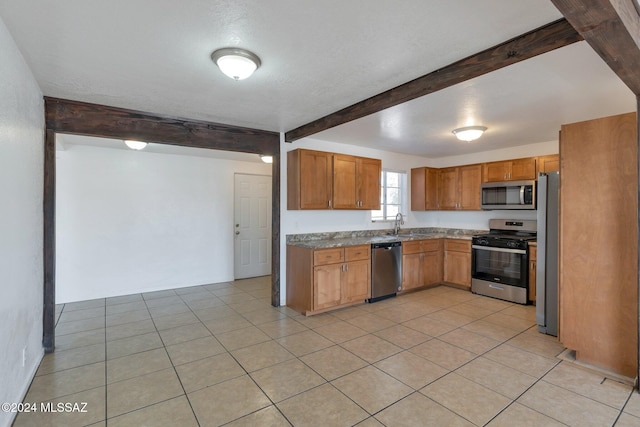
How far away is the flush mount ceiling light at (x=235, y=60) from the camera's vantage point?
2.10 meters

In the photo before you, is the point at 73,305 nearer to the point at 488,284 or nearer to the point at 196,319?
the point at 196,319

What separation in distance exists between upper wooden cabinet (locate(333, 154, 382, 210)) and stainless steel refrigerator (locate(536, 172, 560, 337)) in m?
2.26

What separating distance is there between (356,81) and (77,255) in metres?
4.77

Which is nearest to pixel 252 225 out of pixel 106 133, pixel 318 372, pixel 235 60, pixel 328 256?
pixel 328 256

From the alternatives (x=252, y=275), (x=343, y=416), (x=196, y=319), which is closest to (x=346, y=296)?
(x=196, y=319)

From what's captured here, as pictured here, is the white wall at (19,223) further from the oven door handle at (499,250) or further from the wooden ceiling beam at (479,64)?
the oven door handle at (499,250)

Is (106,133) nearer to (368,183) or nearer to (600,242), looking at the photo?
(368,183)

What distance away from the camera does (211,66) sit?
7.67 ft

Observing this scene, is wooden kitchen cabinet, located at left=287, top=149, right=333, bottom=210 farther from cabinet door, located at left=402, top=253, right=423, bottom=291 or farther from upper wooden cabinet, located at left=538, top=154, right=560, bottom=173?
upper wooden cabinet, located at left=538, top=154, right=560, bottom=173

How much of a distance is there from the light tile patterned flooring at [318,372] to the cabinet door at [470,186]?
78.7 inches

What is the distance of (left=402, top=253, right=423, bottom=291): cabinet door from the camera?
4945 millimetres

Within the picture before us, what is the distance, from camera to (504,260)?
15.2 feet

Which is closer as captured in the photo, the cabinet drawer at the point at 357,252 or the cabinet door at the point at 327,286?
the cabinet door at the point at 327,286

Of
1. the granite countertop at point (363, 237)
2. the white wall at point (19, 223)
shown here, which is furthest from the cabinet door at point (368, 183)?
the white wall at point (19, 223)
